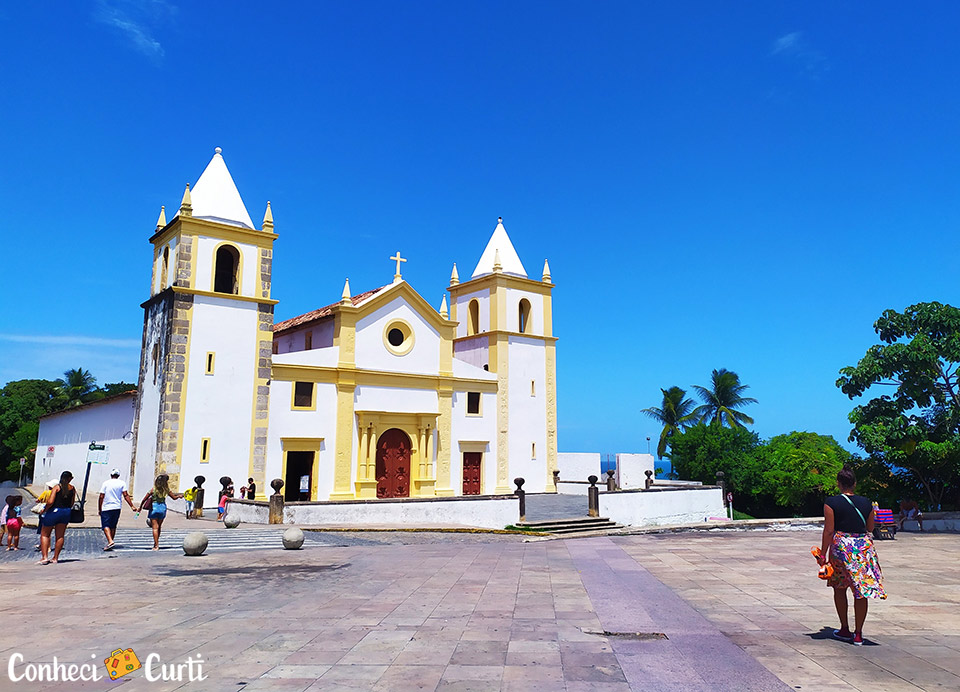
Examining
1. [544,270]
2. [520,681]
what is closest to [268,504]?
[520,681]

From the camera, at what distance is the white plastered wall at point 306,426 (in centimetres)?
2659

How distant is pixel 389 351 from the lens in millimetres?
30375

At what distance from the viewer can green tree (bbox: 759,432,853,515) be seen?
37.6 m

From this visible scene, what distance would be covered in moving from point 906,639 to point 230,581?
8.64m

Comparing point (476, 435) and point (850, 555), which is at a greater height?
point (476, 435)

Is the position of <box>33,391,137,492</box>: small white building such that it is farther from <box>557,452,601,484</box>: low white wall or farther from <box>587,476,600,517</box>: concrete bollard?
<box>557,452,601,484</box>: low white wall

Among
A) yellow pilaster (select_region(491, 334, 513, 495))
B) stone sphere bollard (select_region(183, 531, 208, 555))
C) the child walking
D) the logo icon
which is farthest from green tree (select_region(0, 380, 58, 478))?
the logo icon

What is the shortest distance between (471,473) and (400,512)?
1174 centimetres

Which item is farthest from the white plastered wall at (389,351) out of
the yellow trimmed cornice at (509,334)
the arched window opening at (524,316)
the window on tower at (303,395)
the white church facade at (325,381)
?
the arched window opening at (524,316)

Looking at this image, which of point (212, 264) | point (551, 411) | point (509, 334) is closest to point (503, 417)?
point (551, 411)

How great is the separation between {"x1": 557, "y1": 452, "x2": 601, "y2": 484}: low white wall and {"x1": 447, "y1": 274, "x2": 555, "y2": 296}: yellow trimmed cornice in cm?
925

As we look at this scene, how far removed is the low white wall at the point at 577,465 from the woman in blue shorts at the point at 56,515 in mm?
28252

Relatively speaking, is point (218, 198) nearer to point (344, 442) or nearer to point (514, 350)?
point (344, 442)

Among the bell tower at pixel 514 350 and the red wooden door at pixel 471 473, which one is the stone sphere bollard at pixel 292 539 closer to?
the red wooden door at pixel 471 473
